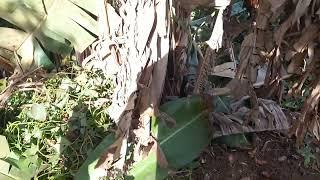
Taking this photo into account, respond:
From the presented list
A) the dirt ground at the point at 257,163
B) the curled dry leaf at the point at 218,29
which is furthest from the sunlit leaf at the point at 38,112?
the curled dry leaf at the point at 218,29

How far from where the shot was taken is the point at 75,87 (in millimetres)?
2496

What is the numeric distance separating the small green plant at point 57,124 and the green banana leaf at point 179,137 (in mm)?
310

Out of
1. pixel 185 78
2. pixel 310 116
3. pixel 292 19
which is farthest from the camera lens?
pixel 185 78

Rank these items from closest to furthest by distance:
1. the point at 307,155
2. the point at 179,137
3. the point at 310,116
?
the point at 310,116 < the point at 179,137 < the point at 307,155

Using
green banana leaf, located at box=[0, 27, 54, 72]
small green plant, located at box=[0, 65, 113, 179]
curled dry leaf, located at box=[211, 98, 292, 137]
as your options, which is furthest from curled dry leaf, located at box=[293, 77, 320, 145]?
green banana leaf, located at box=[0, 27, 54, 72]

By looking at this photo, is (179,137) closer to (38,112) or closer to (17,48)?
(38,112)

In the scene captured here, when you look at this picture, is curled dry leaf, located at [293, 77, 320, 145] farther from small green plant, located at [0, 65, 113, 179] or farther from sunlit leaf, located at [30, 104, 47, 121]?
sunlit leaf, located at [30, 104, 47, 121]

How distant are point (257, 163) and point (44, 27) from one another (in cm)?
117

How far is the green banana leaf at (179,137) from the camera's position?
200 cm

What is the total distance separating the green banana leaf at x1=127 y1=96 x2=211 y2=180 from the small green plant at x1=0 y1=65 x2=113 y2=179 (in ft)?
1.02

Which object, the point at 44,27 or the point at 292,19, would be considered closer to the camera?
the point at 292,19

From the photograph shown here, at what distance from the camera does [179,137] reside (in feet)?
6.75

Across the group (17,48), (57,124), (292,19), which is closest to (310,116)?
(292,19)

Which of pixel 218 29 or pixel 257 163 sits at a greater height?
pixel 218 29
